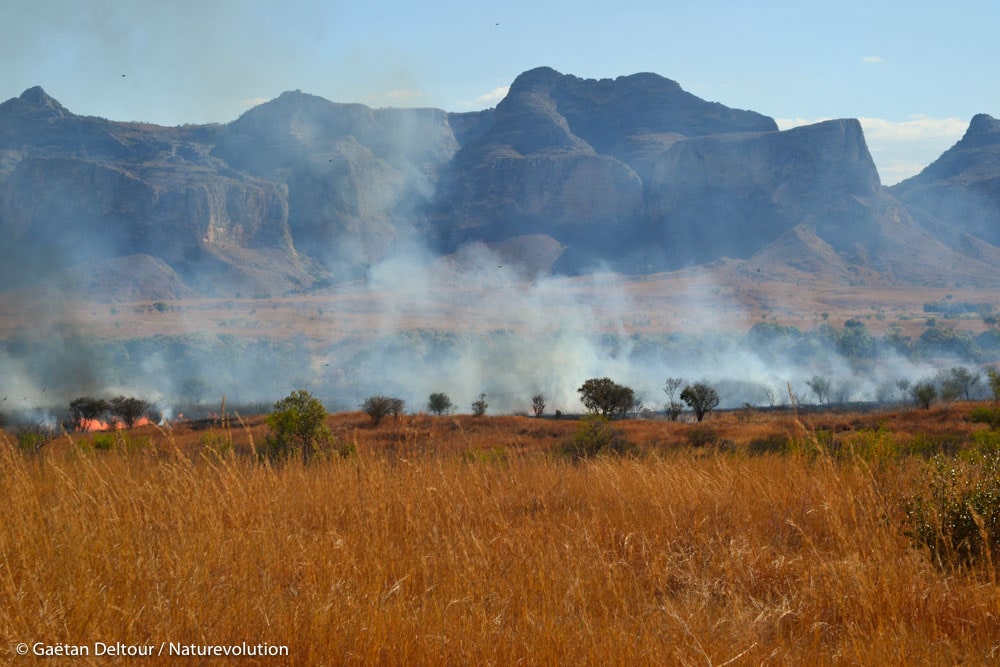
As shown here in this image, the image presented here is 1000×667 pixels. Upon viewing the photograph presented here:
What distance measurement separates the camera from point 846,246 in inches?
4665

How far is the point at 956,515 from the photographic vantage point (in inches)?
213

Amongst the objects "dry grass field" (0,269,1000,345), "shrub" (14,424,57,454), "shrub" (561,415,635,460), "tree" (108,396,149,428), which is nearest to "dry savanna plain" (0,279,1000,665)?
"shrub" (14,424,57,454)

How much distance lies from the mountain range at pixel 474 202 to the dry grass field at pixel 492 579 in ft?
293

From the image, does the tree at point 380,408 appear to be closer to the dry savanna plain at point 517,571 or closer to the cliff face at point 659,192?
the dry savanna plain at point 517,571

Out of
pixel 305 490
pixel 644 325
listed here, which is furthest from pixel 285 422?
pixel 644 325

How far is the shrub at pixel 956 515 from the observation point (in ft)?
17.0

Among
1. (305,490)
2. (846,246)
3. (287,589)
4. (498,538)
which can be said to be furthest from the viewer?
(846,246)

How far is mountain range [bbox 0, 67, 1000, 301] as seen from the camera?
112375mm

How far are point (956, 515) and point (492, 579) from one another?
3430mm

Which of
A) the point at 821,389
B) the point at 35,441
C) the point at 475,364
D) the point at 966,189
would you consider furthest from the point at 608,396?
the point at 966,189

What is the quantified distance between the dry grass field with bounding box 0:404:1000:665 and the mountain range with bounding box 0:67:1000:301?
89.4 m

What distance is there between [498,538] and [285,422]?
13004 millimetres

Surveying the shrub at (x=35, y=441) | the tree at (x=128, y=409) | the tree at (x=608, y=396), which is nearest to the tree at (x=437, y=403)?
the tree at (x=608, y=396)

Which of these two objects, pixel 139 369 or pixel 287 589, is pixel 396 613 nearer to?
pixel 287 589
